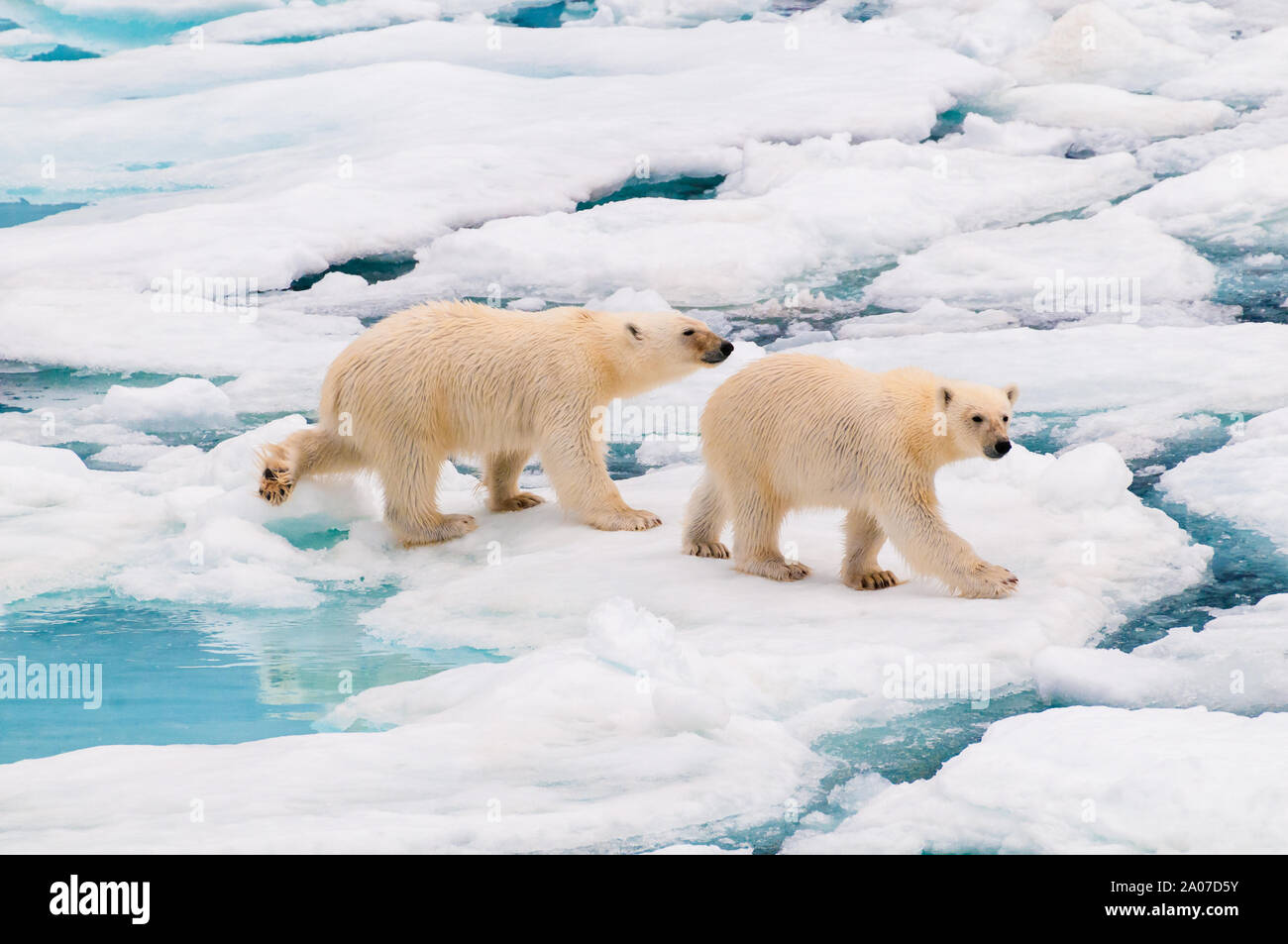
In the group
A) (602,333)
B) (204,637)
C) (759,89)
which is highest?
(759,89)

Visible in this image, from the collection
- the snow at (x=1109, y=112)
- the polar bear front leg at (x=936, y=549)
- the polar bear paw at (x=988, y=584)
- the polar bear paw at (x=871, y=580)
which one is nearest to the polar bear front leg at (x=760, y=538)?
the polar bear paw at (x=871, y=580)

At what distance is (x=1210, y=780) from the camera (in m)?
3.27

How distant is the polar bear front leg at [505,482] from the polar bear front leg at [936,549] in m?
2.11

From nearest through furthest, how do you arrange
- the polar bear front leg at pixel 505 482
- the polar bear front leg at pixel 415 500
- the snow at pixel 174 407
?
the polar bear front leg at pixel 415 500 → the polar bear front leg at pixel 505 482 → the snow at pixel 174 407

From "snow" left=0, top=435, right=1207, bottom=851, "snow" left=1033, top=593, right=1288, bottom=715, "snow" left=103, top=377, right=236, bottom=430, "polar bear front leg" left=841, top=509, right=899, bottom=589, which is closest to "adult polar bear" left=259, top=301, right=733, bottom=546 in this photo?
"snow" left=0, top=435, right=1207, bottom=851

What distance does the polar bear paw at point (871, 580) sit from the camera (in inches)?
206

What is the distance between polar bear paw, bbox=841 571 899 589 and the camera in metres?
5.22

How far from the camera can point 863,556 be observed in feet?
17.3

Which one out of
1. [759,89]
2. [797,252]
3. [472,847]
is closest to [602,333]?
[472,847]

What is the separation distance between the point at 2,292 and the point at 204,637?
20.2 ft

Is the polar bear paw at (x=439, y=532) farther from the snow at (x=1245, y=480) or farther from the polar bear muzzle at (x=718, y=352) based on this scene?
the snow at (x=1245, y=480)

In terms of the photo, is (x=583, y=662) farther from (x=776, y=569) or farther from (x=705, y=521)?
(x=705, y=521)

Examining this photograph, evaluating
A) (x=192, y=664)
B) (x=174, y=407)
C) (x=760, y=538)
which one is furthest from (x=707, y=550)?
(x=174, y=407)
